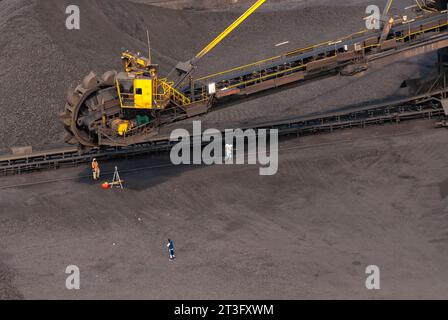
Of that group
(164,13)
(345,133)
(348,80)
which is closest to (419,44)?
(345,133)

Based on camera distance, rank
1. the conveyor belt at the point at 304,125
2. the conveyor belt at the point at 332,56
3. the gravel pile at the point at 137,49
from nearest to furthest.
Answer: the conveyor belt at the point at 332,56 → the conveyor belt at the point at 304,125 → the gravel pile at the point at 137,49

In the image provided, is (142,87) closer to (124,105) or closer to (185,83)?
(124,105)

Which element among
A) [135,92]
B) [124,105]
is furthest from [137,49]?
[135,92]

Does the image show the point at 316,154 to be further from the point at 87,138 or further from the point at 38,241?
the point at 38,241

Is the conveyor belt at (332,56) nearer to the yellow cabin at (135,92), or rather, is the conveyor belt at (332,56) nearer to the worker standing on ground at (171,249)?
the yellow cabin at (135,92)

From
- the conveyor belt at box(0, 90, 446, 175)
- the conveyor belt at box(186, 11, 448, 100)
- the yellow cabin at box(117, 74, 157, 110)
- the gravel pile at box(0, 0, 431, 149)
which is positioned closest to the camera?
the yellow cabin at box(117, 74, 157, 110)

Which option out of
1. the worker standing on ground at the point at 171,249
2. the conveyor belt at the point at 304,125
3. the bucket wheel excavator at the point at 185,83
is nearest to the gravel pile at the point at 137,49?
the conveyor belt at the point at 304,125

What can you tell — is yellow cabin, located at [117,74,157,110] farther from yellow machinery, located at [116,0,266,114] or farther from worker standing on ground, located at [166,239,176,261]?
worker standing on ground, located at [166,239,176,261]

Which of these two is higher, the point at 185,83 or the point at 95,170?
the point at 185,83

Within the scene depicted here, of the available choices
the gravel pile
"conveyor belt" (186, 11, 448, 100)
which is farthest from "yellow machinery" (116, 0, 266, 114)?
the gravel pile
